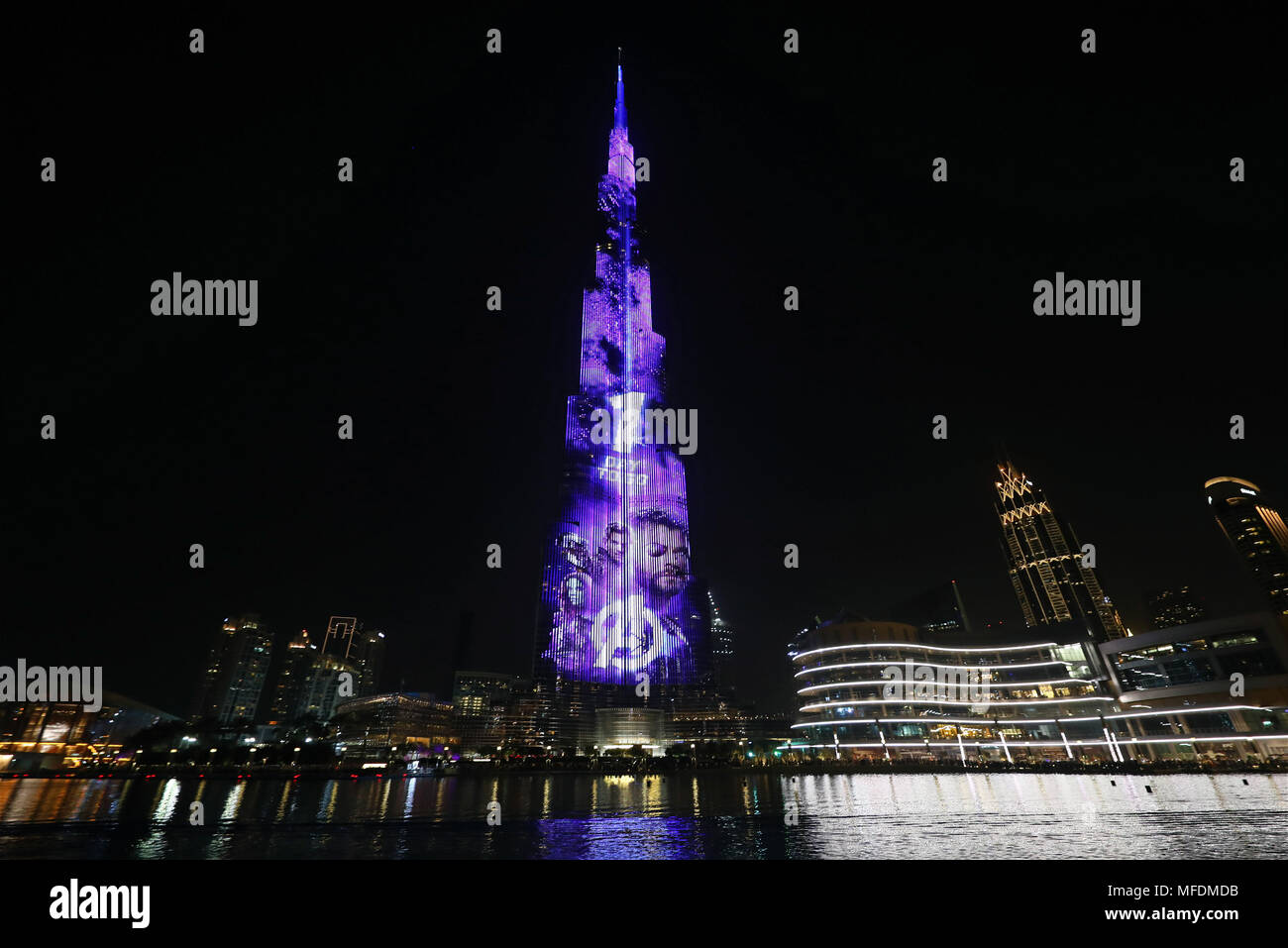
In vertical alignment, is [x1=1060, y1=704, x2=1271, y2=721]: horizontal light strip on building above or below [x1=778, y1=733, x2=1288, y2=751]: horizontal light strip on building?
above

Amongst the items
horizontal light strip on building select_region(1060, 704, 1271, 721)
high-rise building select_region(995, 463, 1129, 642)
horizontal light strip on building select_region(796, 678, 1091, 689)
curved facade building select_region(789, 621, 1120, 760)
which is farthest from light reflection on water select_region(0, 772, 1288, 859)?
high-rise building select_region(995, 463, 1129, 642)

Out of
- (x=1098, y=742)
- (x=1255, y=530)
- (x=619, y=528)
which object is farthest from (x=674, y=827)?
(x=1255, y=530)

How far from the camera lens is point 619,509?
5876 inches

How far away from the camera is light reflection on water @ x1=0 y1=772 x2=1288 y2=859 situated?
68.6 ft

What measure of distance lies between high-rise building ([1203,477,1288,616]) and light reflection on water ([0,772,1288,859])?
142813 millimetres

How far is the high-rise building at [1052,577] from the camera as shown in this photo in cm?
18450

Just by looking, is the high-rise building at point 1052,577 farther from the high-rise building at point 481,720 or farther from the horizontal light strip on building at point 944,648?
the high-rise building at point 481,720

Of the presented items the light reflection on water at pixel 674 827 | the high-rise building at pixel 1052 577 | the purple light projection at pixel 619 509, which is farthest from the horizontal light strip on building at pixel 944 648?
the high-rise building at pixel 1052 577

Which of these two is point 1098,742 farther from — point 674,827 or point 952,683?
point 674,827

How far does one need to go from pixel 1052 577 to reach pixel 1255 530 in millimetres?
51091

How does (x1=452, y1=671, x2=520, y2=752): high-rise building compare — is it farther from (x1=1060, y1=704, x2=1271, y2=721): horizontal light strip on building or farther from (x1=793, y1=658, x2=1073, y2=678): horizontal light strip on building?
(x1=1060, y1=704, x2=1271, y2=721): horizontal light strip on building

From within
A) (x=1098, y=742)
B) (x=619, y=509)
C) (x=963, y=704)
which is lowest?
(x=1098, y=742)

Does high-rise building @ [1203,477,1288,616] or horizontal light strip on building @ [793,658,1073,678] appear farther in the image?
high-rise building @ [1203,477,1288,616]

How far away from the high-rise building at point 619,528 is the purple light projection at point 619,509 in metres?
0.28
